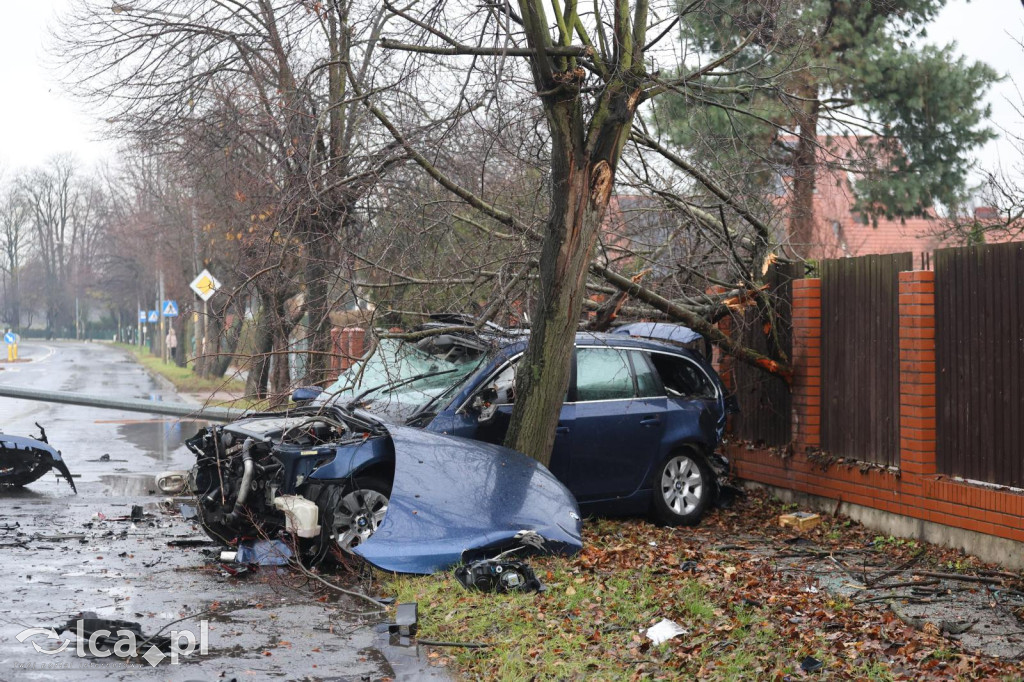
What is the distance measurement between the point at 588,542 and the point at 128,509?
5.25 meters

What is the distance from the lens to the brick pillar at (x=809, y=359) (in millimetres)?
10258

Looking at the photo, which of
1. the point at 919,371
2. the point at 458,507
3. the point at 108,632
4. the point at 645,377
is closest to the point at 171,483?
the point at 645,377

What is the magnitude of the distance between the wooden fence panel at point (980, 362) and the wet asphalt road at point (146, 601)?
4.78m

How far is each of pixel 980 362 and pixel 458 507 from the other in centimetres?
420

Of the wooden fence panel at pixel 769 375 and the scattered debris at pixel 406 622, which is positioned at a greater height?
the wooden fence panel at pixel 769 375

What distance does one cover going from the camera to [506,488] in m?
7.50

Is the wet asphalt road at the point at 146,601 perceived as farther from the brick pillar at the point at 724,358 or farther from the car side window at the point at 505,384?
the brick pillar at the point at 724,358

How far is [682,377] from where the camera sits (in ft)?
33.7

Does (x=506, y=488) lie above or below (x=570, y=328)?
below

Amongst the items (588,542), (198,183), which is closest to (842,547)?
(588,542)

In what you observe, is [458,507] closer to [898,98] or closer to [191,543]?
[191,543]

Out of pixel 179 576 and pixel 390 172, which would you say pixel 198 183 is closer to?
pixel 390 172
